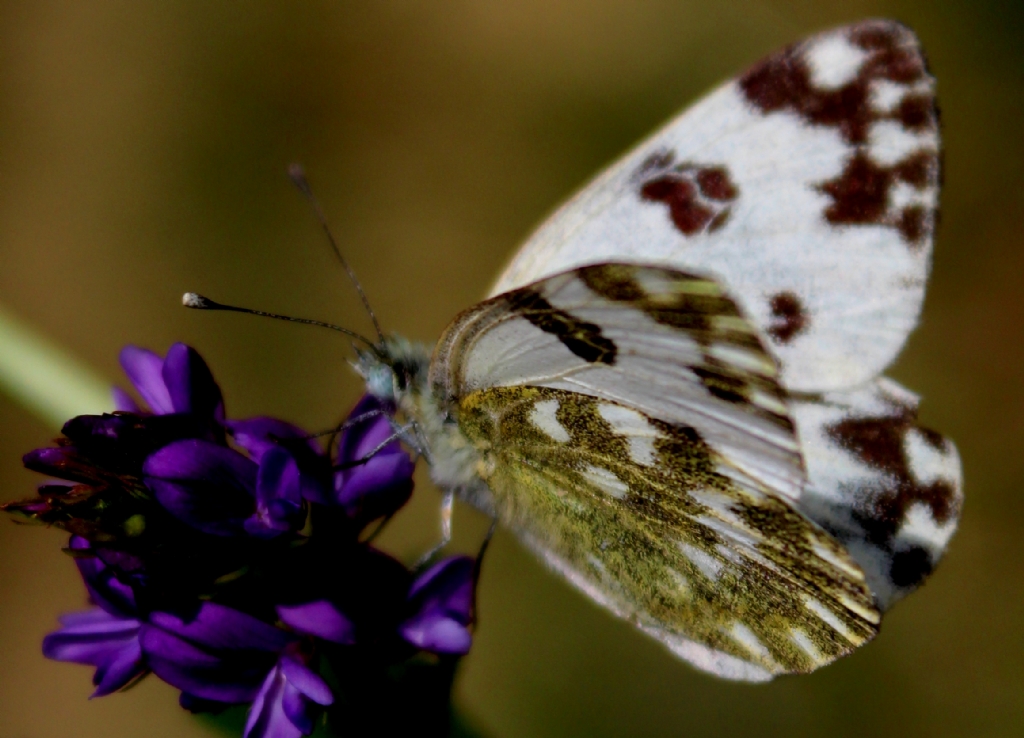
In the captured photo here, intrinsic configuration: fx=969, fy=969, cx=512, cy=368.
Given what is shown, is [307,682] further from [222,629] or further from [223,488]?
[223,488]

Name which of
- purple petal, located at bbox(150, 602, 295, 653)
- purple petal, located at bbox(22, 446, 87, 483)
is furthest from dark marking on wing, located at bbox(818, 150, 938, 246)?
purple petal, located at bbox(22, 446, 87, 483)

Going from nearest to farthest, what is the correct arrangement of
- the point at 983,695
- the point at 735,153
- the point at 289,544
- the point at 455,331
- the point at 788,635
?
the point at 289,544 → the point at 455,331 → the point at 788,635 → the point at 735,153 → the point at 983,695

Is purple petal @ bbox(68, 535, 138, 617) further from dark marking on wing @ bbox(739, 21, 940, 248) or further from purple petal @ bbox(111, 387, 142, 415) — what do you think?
dark marking on wing @ bbox(739, 21, 940, 248)

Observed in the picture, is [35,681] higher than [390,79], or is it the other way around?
[390,79]

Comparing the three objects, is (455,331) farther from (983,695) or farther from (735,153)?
(983,695)

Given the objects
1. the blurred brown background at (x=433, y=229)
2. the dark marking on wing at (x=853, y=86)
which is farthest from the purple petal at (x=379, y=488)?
the blurred brown background at (x=433, y=229)

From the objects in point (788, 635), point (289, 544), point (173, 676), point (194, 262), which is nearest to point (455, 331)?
point (289, 544)

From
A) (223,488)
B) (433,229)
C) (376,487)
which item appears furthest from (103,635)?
(433,229)
